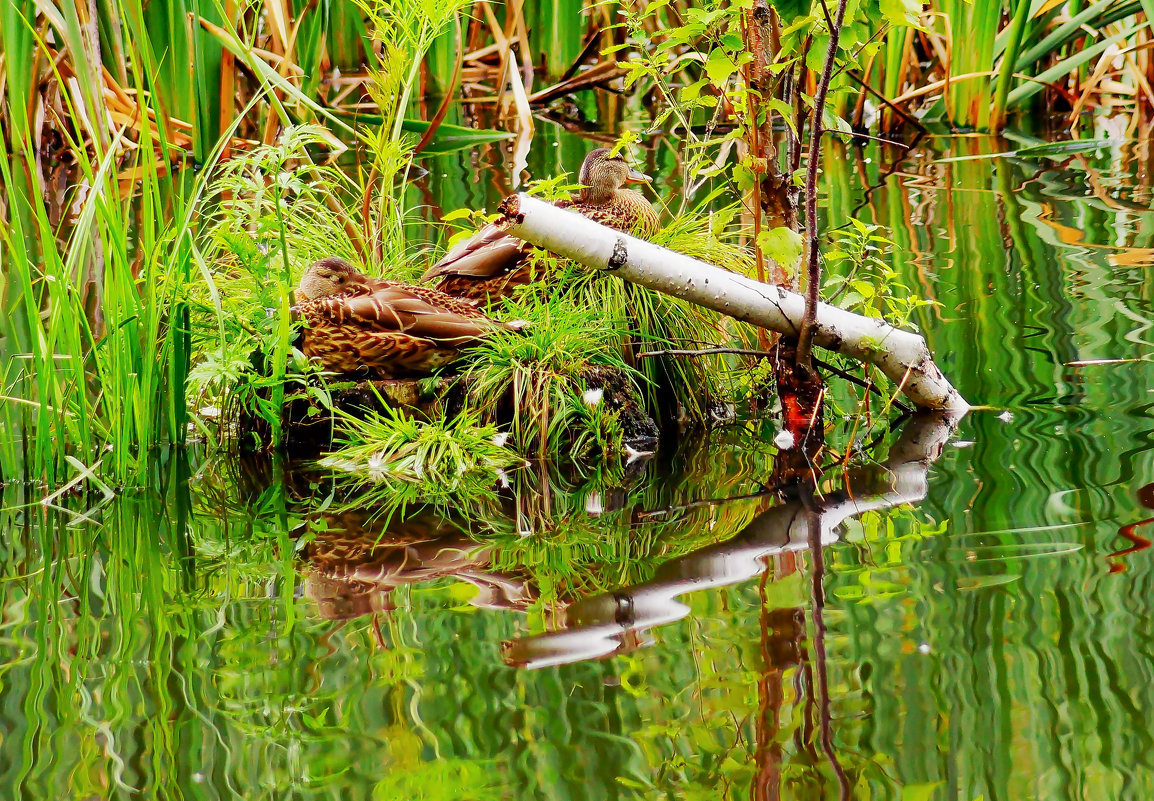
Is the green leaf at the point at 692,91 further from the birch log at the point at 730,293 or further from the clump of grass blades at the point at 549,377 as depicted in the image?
the clump of grass blades at the point at 549,377

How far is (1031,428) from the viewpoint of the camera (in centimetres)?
371

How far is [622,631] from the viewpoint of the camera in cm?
256

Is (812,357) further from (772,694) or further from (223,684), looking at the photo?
(223,684)

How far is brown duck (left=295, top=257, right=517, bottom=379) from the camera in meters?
3.98

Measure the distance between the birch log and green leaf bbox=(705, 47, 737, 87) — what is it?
0.53m

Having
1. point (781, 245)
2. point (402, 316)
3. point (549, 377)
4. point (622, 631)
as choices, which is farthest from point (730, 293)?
point (622, 631)

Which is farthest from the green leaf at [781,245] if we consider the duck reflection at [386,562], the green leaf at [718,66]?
the duck reflection at [386,562]

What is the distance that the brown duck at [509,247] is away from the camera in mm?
4375

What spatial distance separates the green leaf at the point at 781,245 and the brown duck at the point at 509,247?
98 centimetres

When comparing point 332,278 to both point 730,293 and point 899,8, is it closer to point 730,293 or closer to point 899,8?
point 730,293

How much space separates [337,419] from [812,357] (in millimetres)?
1508

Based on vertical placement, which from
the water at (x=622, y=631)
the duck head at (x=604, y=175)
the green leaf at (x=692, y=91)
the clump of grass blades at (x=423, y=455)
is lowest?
the water at (x=622, y=631)

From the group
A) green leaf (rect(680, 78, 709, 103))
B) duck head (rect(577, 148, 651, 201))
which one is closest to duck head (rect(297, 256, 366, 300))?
duck head (rect(577, 148, 651, 201))

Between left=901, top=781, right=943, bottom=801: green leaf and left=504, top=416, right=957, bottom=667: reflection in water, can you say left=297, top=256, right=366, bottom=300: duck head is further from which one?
left=901, top=781, right=943, bottom=801: green leaf
